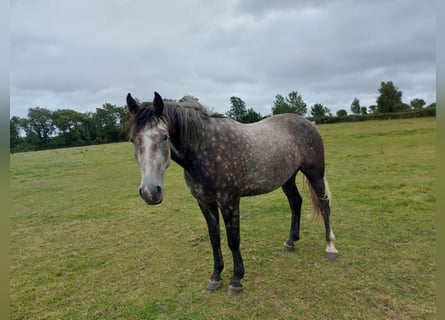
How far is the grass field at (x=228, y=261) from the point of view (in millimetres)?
2898

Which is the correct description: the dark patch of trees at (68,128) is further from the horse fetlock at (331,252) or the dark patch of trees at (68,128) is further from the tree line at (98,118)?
the horse fetlock at (331,252)

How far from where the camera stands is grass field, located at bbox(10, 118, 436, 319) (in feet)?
9.51

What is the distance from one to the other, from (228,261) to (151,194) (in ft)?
7.48

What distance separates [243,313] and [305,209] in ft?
12.3

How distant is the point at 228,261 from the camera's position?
395 centimetres

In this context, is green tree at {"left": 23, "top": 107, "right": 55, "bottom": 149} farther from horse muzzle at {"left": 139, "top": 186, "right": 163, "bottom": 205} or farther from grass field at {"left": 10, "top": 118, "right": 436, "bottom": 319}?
horse muzzle at {"left": 139, "top": 186, "right": 163, "bottom": 205}

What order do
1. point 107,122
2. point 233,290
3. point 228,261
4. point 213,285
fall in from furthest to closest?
point 107,122, point 228,261, point 213,285, point 233,290

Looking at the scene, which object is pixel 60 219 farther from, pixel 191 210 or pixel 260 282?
pixel 260 282

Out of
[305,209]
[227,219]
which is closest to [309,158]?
[227,219]

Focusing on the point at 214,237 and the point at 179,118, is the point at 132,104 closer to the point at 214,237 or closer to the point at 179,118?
the point at 179,118

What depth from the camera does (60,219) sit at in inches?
257

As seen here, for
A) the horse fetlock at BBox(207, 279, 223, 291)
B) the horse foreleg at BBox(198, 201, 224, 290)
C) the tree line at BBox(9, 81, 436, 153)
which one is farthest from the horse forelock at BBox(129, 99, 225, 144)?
the tree line at BBox(9, 81, 436, 153)

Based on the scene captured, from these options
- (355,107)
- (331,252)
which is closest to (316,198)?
(331,252)

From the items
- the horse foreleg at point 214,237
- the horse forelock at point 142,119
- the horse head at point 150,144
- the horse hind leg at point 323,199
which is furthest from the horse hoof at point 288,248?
the horse forelock at point 142,119
